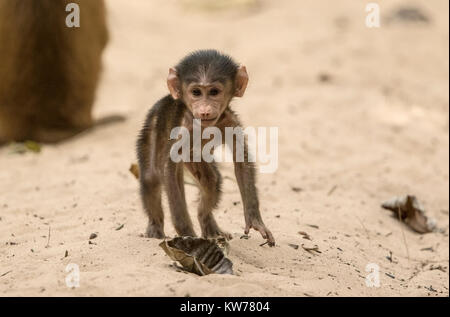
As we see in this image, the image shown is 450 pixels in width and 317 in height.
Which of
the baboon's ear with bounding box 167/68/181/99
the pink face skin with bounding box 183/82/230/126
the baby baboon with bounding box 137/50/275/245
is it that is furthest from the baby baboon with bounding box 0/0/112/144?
the pink face skin with bounding box 183/82/230/126

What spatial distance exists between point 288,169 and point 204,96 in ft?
9.03

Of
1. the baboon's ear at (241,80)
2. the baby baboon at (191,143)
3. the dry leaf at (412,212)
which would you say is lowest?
the dry leaf at (412,212)

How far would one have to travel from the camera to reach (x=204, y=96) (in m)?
3.79

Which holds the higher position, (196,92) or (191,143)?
(196,92)

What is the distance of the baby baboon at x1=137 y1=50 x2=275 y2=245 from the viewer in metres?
3.82

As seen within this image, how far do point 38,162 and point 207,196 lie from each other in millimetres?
2814

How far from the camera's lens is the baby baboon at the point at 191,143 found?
12.5 feet

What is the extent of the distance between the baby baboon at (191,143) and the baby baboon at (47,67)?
2.99 meters

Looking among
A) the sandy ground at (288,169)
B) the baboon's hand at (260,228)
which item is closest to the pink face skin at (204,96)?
the baboon's hand at (260,228)

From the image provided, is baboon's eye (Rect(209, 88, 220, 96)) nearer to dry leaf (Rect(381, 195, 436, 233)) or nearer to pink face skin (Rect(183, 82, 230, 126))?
pink face skin (Rect(183, 82, 230, 126))

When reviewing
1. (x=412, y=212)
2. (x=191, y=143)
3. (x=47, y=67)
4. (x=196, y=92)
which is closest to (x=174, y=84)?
(x=196, y=92)

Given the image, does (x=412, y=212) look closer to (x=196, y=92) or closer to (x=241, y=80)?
(x=241, y=80)

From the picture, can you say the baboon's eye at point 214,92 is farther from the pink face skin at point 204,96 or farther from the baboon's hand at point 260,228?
the baboon's hand at point 260,228

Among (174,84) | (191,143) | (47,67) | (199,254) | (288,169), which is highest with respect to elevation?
(47,67)
